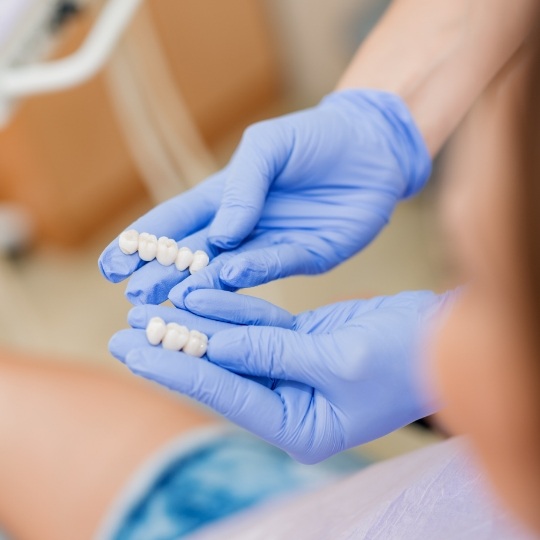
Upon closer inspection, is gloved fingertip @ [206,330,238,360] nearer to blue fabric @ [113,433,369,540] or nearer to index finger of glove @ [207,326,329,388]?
index finger of glove @ [207,326,329,388]

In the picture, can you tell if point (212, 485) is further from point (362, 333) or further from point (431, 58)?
point (431, 58)

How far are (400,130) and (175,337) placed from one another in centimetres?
40

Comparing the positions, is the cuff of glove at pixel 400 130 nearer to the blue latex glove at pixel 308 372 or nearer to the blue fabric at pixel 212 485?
the blue latex glove at pixel 308 372

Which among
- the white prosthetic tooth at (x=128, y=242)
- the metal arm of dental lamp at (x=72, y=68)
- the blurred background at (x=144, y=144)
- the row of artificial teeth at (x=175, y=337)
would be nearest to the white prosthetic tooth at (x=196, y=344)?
the row of artificial teeth at (x=175, y=337)

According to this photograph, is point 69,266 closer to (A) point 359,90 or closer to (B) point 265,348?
(A) point 359,90

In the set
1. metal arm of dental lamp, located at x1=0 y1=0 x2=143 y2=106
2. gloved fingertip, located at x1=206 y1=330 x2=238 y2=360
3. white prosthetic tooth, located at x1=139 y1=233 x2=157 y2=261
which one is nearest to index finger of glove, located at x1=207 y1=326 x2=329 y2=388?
gloved fingertip, located at x1=206 y1=330 x2=238 y2=360

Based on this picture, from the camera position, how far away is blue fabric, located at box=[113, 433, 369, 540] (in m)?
0.88

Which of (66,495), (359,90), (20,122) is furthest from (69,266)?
(359,90)

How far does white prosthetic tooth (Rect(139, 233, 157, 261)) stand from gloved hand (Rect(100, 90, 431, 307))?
0.03 metres

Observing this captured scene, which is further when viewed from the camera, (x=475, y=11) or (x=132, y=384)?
(x=132, y=384)

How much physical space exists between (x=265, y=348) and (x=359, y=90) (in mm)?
393

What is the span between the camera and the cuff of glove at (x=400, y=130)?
0.84 metres

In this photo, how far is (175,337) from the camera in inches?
23.3

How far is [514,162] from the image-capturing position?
1.02ft
